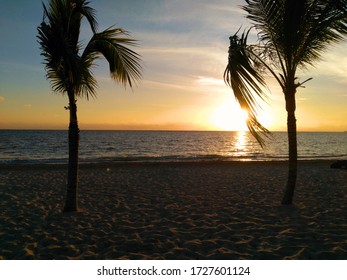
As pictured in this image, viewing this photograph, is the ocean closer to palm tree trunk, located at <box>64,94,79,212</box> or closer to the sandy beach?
the sandy beach

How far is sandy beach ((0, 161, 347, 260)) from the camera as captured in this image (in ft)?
17.7

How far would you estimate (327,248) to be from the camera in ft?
17.7

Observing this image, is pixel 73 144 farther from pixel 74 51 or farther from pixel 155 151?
pixel 155 151

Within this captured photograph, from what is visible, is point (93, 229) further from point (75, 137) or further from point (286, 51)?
point (286, 51)

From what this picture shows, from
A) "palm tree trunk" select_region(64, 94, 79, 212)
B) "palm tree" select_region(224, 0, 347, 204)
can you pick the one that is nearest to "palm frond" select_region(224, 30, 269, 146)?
"palm tree" select_region(224, 0, 347, 204)

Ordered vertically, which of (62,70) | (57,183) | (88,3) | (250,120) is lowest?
(57,183)

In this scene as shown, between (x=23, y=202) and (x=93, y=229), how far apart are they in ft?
14.0

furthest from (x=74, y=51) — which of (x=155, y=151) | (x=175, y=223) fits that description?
(x=155, y=151)

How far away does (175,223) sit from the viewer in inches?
282

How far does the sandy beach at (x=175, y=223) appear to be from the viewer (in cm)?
541

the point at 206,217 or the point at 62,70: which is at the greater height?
the point at 62,70

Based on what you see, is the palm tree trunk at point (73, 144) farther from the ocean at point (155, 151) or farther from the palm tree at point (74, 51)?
the ocean at point (155, 151)

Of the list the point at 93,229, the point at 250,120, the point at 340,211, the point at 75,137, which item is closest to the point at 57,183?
the point at 75,137

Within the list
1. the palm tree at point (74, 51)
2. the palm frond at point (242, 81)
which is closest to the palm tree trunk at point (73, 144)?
the palm tree at point (74, 51)
